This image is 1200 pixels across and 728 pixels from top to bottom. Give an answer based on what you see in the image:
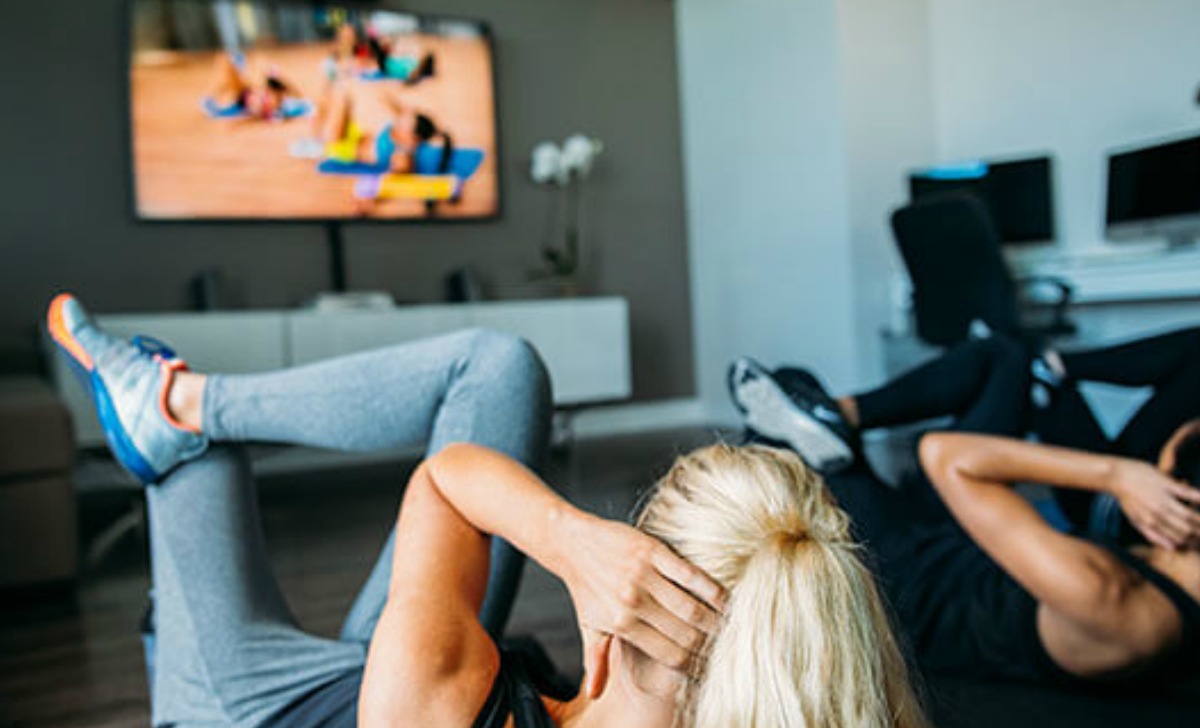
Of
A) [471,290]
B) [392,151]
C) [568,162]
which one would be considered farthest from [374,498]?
[568,162]

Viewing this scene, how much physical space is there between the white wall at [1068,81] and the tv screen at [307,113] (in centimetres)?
230

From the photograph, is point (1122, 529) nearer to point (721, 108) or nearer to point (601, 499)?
point (601, 499)

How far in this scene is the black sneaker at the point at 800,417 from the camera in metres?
1.62

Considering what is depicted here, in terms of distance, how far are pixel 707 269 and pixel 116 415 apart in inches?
166

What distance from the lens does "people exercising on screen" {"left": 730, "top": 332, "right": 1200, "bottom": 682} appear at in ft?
3.73

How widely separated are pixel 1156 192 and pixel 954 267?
97cm

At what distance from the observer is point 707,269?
496 cm

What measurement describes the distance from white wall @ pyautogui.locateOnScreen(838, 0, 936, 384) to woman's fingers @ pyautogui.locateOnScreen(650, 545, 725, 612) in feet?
12.1

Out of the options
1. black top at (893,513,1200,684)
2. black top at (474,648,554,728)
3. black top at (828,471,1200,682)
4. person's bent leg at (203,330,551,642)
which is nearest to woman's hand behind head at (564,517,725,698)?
black top at (474,648,554,728)

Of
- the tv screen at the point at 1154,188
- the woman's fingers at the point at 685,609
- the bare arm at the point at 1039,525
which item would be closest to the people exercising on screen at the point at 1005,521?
the bare arm at the point at 1039,525

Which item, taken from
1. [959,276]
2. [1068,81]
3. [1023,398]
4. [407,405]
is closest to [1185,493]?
[1023,398]

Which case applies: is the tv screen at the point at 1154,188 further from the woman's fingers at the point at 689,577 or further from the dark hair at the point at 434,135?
the woman's fingers at the point at 689,577

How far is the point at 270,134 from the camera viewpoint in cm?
381

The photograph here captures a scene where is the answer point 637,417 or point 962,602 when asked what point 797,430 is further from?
point 637,417
